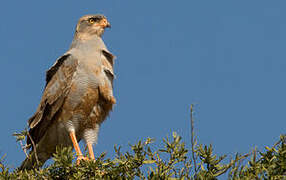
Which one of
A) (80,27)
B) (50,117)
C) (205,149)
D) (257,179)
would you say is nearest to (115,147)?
(205,149)

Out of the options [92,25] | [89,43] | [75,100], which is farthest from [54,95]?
[92,25]

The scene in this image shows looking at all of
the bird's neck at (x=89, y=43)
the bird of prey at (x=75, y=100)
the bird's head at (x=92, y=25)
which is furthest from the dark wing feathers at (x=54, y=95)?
the bird's head at (x=92, y=25)

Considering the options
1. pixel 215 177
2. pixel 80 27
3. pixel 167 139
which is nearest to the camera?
pixel 215 177

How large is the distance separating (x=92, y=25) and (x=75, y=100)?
157 cm

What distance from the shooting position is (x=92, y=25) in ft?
28.8

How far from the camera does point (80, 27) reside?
8836mm

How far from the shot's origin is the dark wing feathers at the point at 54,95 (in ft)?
26.0

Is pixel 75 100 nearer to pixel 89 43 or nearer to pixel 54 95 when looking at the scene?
pixel 54 95

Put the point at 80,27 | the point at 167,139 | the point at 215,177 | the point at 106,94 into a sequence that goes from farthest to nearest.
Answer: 1. the point at 80,27
2. the point at 106,94
3. the point at 167,139
4. the point at 215,177

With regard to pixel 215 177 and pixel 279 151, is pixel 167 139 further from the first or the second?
pixel 279 151

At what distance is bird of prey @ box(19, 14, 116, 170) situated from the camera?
25.7ft

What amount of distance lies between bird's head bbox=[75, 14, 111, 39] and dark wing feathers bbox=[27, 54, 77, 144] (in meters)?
0.73

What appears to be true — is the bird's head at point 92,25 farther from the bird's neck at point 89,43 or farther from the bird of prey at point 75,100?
the bird of prey at point 75,100

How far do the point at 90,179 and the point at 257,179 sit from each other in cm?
181
